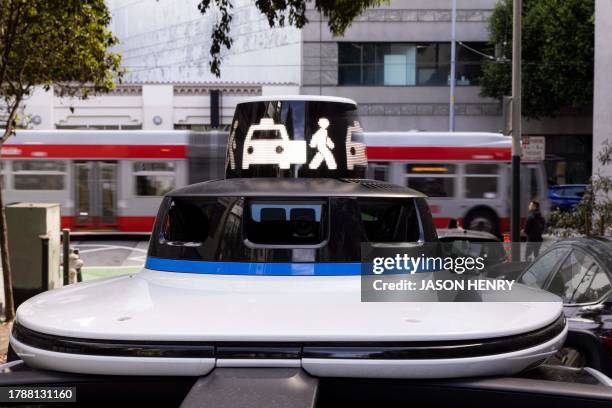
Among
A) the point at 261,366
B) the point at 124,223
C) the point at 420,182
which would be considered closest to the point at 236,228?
the point at 261,366

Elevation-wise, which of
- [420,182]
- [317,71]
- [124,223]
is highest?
[317,71]

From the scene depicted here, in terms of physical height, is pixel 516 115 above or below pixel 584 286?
above

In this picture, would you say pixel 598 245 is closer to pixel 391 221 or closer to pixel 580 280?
pixel 580 280

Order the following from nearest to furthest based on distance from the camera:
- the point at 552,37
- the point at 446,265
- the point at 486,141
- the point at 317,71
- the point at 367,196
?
the point at 367,196 → the point at 446,265 → the point at 486,141 → the point at 552,37 → the point at 317,71

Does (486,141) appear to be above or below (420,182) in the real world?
above

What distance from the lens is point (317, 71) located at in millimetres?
35938

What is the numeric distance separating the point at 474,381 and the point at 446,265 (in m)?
1.16

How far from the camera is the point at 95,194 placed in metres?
20.8

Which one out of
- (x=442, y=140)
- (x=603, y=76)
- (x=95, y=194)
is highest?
(x=603, y=76)

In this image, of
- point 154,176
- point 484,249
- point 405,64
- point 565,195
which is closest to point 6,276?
point 484,249

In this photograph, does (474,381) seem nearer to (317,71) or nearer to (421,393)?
(421,393)

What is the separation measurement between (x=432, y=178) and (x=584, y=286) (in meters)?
14.9

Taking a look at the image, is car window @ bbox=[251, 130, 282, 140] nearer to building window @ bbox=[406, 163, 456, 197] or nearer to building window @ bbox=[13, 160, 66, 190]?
building window @ bbox=[406, 163, 456, 197]

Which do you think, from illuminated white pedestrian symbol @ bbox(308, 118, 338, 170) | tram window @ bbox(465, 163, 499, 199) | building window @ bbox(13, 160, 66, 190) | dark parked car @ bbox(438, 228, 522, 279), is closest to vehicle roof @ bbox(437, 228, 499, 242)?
dark parked car @ bbox(438, 228, 522, 279)
